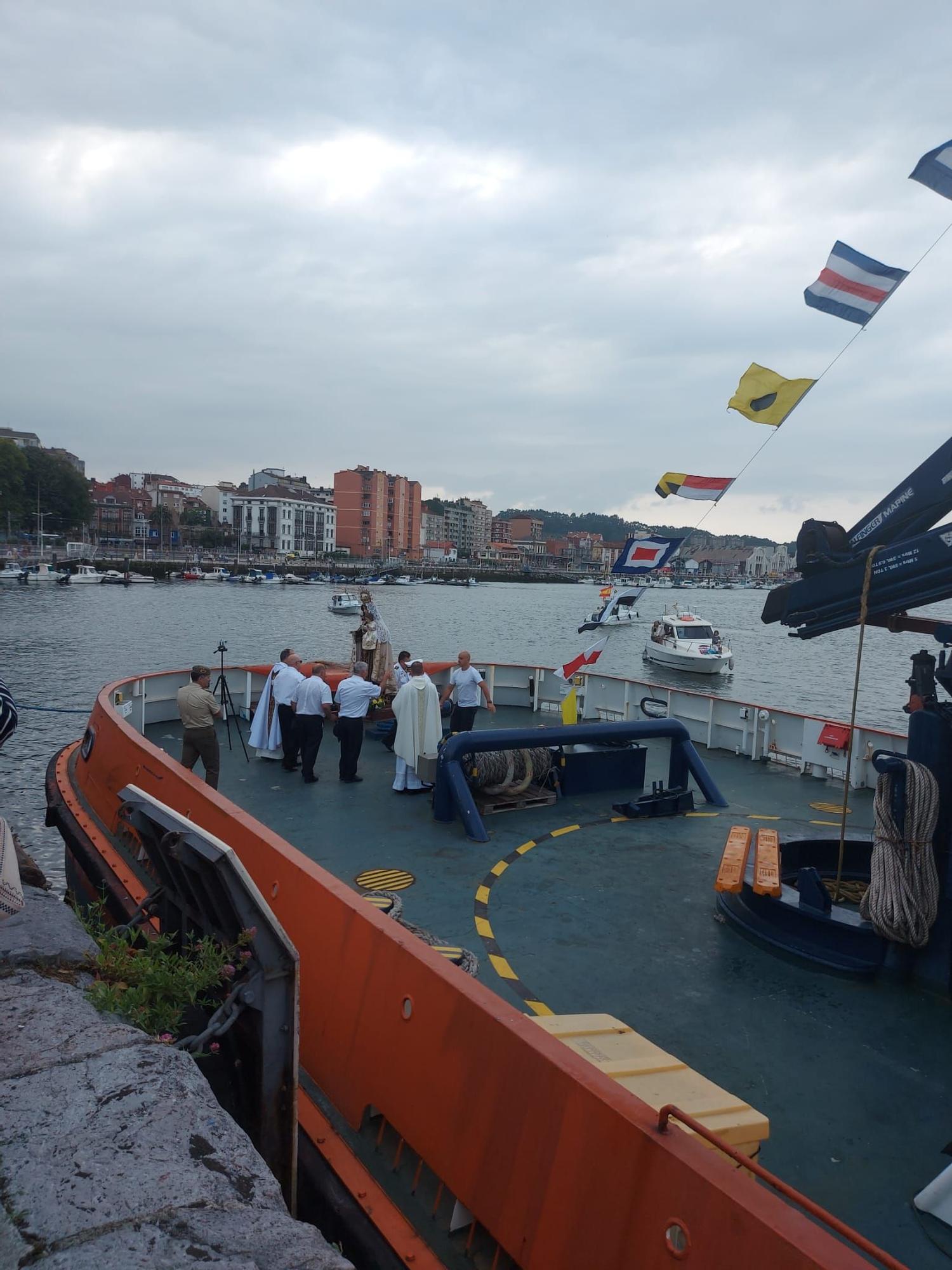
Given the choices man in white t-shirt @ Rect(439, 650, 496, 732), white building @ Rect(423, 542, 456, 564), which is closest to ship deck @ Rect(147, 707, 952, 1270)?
man in white t-shirt @ Rect(439, 650, 496, 732)

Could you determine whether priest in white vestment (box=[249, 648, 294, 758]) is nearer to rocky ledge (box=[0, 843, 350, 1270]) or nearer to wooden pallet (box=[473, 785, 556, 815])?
wooden pallet (box=[473, 785, 556, 815])

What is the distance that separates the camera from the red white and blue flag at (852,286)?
238 inches

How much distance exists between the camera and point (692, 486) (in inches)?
331

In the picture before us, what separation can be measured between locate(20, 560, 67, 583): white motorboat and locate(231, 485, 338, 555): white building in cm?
6230

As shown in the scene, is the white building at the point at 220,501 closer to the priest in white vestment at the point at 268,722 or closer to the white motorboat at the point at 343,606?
the white motorboat at the point at 343,606

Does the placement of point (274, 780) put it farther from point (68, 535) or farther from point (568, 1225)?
point (68, 535)

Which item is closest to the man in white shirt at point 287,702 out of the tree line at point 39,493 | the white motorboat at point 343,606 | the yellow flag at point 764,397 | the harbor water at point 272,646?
the harbor water at point 272,646

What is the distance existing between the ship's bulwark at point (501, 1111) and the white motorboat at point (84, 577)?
314 feet

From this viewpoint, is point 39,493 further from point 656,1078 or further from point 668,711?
point 656,1078

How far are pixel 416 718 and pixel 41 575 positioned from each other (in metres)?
92.6

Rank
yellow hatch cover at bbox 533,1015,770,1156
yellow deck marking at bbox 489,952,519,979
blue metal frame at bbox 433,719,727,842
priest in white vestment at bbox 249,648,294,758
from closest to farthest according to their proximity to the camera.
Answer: yellow hatch cover at bbox 533,1015,770,1156 < yellow deck marking at bbox 489,952,519,979 < blue metal frame at bbox 433,719,727,842 < priest in white vestment at bbox 249,648,294,758

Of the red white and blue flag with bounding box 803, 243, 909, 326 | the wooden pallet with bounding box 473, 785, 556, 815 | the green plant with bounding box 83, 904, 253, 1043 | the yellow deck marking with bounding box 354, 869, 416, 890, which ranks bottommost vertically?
the yellow deck marking with bounding box 354, 869, 416, 890

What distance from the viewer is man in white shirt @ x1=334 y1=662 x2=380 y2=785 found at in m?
9.10

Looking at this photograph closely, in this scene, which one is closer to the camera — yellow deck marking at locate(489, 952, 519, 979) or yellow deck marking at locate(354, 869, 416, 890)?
yellow deck marking at locate(489, 952, 519, 979)
